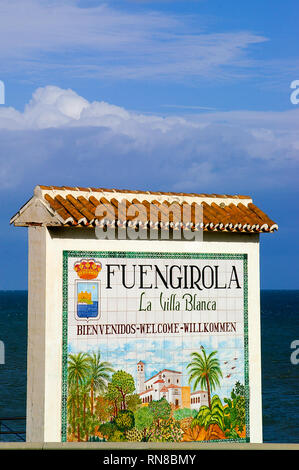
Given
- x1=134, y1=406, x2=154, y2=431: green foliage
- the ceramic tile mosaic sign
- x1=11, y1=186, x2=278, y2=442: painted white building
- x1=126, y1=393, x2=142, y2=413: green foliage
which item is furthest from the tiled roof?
x1=134, y1=406, x2=154, y2=431: green foliage

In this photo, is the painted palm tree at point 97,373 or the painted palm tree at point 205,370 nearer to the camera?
the painted palm tree at point 97,373

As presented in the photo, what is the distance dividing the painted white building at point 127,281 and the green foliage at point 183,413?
14.0 inches

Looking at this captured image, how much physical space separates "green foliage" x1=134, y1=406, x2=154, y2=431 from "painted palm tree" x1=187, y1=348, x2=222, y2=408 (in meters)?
1.06

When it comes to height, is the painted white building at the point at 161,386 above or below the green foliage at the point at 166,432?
above

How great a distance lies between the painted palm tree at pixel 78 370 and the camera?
14.8m

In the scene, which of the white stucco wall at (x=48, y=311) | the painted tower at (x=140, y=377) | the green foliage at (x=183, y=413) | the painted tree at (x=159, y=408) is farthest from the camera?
the green foliage at (x=183, y=413)

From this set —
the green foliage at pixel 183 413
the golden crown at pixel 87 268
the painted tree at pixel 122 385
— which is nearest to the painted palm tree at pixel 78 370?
the painted tree at pixel 122 385

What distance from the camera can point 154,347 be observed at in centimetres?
1537

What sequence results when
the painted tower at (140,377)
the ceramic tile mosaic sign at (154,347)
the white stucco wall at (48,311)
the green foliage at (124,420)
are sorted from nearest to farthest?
the white stucco wall at (48,311) → the ceramic tile mosaic sign at (154,347) → the green foliage at (124,420) → the painted tower at (140,377)

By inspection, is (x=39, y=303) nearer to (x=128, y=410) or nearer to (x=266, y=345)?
(x=128, y=410)

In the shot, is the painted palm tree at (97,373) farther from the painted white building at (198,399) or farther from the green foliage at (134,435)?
the painted white building at (198,399)

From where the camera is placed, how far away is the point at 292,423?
39.6 m

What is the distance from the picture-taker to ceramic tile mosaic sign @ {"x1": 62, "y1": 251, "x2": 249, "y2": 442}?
48.7 ft

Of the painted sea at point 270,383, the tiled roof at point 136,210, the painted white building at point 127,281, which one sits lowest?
the painted sea at point 270,383
